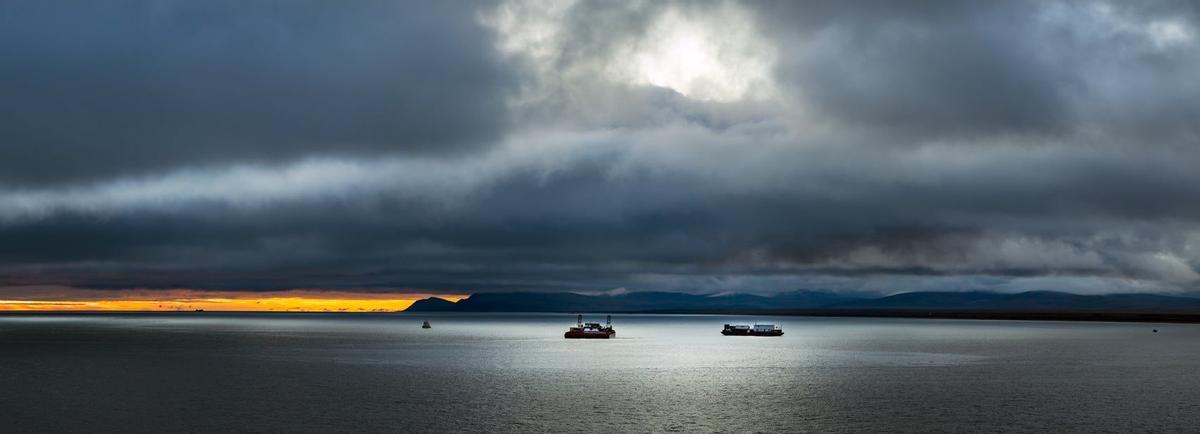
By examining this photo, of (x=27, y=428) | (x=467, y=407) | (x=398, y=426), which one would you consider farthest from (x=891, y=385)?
(x=27, y=428)

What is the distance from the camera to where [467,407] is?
75938 millimetres

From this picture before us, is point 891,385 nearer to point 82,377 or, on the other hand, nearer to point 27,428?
point 27,428

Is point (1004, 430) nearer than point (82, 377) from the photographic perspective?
Yes

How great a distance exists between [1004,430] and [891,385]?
32.9m

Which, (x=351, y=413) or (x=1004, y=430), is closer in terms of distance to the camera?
(x=1004, y=430)

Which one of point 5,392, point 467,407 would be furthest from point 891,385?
point 5,392

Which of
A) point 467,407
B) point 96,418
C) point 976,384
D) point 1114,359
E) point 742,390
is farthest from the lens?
point 1114,359

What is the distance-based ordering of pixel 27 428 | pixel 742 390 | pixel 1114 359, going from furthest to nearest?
pixel 1114 359 → pixel 742 390 → pixel 27 428

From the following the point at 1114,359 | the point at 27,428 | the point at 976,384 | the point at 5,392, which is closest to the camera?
the point at 27,428

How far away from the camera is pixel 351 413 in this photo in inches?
2810

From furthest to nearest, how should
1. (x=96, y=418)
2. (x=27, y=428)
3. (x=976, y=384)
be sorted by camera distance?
1. (x=976, y=384)
2. (x=96, y=418)
3. (x=27, y=428)

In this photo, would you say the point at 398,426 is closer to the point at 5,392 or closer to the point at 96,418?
the point at 96,418

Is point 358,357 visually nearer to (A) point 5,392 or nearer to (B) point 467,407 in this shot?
(A) point 5,392

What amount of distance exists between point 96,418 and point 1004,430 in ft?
213
